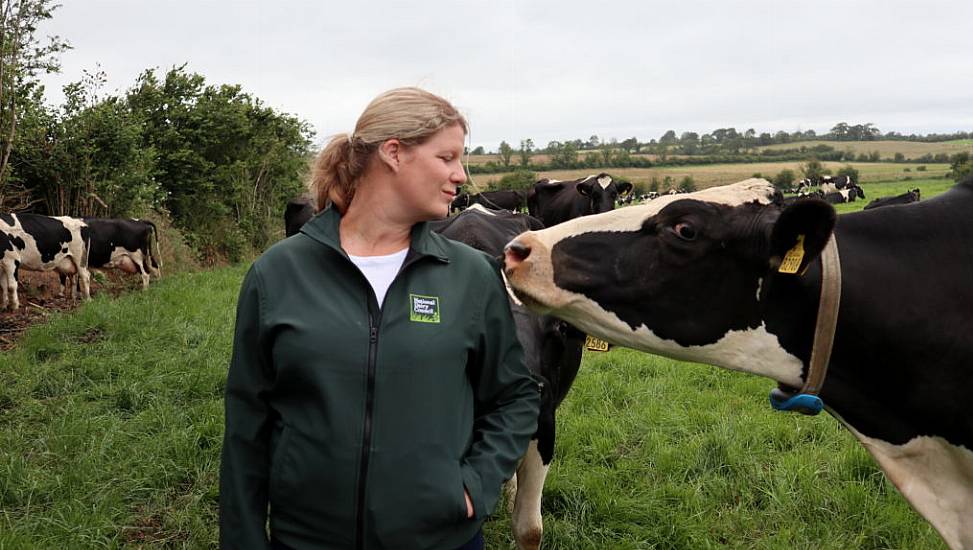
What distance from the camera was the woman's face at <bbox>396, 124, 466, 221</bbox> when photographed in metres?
2.04

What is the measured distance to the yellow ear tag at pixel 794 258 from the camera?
2018mm

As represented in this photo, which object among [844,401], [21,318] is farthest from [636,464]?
[21,318]

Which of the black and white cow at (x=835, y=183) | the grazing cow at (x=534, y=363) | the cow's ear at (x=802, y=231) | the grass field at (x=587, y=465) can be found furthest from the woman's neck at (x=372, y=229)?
the black and white cow at (x=835, y=183)

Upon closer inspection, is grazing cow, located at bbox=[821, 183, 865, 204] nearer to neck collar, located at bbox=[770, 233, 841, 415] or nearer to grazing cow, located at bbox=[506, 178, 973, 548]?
grazing cow, located at bbox=[506, 178, 973, 548]

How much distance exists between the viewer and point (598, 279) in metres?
2.28

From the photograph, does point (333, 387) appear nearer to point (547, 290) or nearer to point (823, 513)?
point (547, 290)

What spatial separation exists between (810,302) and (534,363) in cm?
112

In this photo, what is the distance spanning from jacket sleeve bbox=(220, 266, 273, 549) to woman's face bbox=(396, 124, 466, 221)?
0.48 m

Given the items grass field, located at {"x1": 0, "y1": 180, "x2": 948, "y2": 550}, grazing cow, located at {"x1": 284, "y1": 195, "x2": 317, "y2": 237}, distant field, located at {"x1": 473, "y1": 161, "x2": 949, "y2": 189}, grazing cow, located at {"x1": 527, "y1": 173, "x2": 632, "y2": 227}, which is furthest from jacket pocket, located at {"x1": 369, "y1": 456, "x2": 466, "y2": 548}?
distant field, located at {"x1": 473, "y1": 161, "x2": 949, "y2": 189}

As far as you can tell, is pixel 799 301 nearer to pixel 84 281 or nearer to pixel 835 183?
pixel 84 281

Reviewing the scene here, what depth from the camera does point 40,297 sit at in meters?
12.7

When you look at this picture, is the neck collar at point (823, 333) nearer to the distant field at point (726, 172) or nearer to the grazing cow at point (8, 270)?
the grazing cow at point (8, 270)

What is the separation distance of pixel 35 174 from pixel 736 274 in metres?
15.4

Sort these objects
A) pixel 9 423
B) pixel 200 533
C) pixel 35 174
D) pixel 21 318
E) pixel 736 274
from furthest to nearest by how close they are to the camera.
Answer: pixel 35 174 < pixel 21 318 < pixel 9 423 < pixel 200 533 < pixel 736 274
